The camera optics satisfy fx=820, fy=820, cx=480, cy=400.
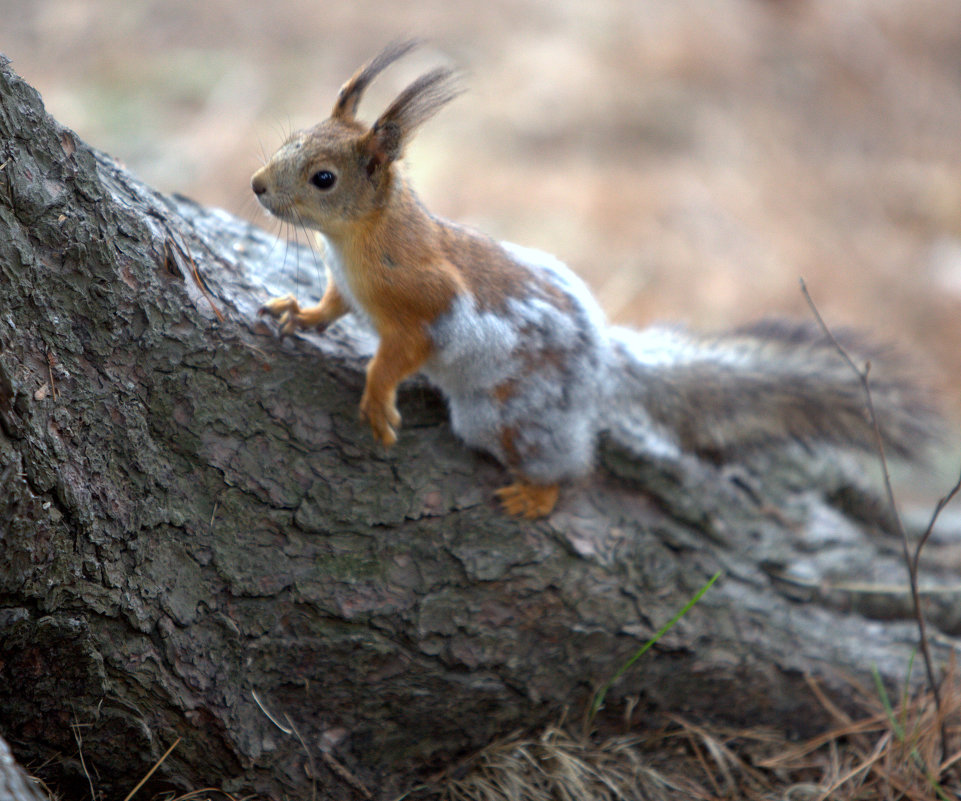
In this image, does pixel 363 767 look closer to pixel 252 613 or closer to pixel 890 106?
pixel 252 613

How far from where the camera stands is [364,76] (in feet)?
6.44

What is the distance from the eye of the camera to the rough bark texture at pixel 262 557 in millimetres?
1518

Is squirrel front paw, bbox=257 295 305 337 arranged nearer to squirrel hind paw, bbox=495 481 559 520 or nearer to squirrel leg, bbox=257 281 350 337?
squirrel leg, bbox=257 281 350 337

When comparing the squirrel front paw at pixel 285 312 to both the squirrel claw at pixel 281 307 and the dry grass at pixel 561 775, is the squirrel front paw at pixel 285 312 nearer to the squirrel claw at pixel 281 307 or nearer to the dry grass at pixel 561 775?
the squirrel claw at pixel 281 307

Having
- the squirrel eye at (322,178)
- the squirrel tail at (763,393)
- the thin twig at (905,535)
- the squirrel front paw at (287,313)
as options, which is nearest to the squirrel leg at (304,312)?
the squirrel front paw at (287,313)

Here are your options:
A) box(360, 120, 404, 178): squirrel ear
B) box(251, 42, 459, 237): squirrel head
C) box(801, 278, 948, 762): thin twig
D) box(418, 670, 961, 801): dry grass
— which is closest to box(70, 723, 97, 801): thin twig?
box(418, 670, 961, 801): dry grass

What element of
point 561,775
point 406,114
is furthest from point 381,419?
point 561,775

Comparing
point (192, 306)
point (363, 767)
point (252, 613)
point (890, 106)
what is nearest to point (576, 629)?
point (363, 767)

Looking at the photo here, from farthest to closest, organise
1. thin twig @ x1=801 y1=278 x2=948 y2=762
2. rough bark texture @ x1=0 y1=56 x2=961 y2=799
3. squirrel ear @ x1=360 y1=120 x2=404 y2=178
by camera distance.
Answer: squirrel ear @ x1=360 y1=120 x2=404 y2=178 → thin twig @ x1=801 y1=278 x2=948 y2=762 → rough bark texture @ x1=0 y1=56 x2=961 y2=799

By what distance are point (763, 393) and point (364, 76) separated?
1502 mm

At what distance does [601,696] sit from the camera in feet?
6.91

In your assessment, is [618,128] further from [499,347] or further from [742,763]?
[742,763]

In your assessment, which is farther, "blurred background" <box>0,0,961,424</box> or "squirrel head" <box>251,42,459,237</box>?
"blurred background" <box>0,0,961,424</box>

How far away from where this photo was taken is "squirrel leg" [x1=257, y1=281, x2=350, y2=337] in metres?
1.97
